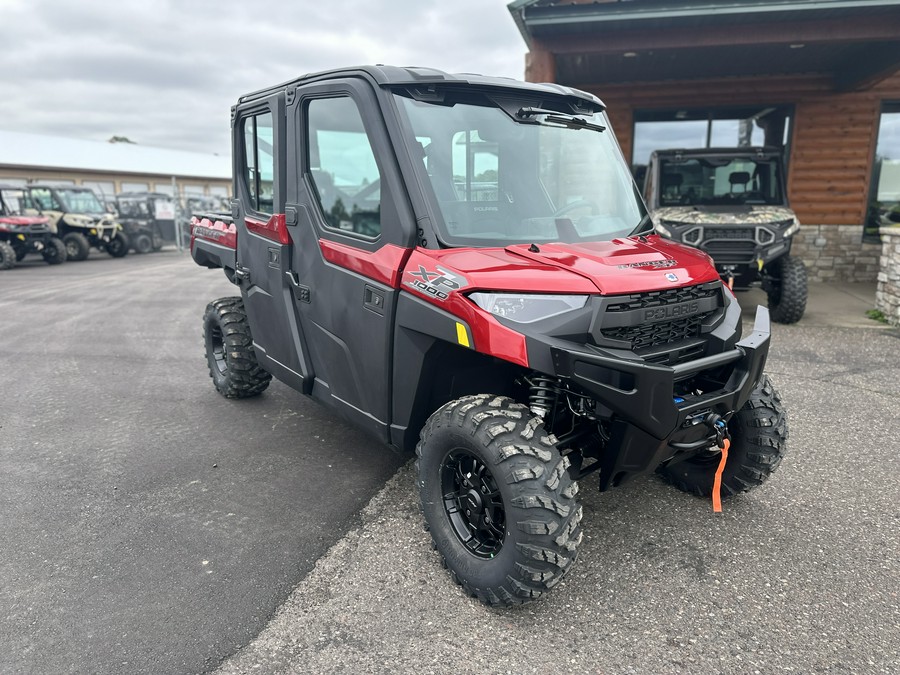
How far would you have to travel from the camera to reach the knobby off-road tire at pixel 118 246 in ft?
65.5

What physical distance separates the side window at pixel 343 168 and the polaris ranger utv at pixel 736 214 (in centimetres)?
574

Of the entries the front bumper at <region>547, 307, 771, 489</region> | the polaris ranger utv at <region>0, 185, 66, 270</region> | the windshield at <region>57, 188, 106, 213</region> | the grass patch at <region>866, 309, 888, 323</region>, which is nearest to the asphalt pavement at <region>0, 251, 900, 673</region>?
the front bumper at <region>547, 307, 771, 489</region>

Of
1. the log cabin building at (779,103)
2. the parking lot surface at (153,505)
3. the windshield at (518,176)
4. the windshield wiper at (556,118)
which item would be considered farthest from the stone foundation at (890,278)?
the parking lot surface at (153,505)

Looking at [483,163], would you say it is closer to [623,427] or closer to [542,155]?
[542,155]

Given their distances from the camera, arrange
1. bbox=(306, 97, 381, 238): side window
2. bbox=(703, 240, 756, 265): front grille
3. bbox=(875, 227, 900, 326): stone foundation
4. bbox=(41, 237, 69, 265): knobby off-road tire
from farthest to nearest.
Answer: bbox=(41, 237, 69, 265): knobby off-road tire → bbox=(875, 227, 900, 326): stone foundation → bbox=(703, 240, 756, 265): front grille → bbox=(306, 97, 381, 238): side window

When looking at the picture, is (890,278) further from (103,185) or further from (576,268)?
(103,185)

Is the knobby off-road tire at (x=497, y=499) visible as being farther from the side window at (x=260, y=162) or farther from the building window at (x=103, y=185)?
the building window at (x=103, y=185)

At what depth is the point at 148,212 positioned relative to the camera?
75.4 feet

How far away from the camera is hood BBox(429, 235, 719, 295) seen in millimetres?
2449

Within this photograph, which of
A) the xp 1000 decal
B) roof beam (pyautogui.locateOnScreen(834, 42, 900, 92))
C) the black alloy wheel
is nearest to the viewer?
the xp 1000 decal

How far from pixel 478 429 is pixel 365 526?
110 centimetres

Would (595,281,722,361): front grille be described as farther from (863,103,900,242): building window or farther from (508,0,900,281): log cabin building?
(863,103,900,242): building window

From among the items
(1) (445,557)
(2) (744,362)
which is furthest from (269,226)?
(2) (744,362)

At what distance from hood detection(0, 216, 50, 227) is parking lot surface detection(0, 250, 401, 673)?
485 inches
